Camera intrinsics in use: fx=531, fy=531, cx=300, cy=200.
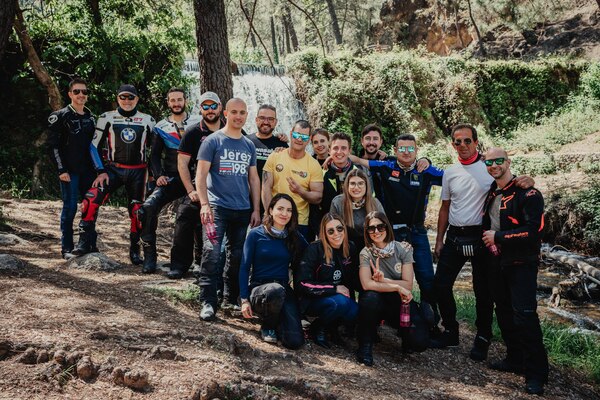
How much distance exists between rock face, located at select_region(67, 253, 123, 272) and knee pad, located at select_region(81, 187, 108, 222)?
44cm

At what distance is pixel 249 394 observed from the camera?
339cm

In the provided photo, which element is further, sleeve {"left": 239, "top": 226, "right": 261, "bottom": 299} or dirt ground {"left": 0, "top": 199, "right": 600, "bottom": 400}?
sleeve {"left": 239, "top": 226, "right": 261, "bottom": 299}

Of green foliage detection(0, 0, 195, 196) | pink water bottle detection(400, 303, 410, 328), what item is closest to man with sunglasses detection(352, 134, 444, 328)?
pink water bottle detection(400, 303, 410, 328)

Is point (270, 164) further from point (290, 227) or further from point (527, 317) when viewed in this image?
point (527, 317)

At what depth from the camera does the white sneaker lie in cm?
460

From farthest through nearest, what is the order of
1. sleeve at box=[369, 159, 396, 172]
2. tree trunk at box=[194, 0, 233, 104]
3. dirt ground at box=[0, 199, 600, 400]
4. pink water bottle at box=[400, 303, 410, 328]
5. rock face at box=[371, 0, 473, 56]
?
1. rock face at box=[371, 0, 473, 56]
2. tree trunk at box=[194, 0, 233, 104]
3. sleeve at box=[369, 159, 396, 172]
4. pink water bottle at box=[400, 303, 410, 328]
5. dirt ground at box=[0, 199, 600, 400]

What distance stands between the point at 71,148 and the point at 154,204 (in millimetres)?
1168

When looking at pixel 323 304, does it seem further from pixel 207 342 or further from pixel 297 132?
pixel 297 132

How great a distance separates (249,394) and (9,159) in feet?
37.5

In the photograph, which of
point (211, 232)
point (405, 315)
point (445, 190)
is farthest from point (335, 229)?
point (445, 190)

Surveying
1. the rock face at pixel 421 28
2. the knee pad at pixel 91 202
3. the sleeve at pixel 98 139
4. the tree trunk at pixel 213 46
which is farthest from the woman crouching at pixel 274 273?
the rock face at pixel 421 28

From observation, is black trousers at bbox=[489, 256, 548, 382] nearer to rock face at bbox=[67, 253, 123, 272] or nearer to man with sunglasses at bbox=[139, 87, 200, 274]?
man with sunglasses at bbox=[139, 87, 200, 274]

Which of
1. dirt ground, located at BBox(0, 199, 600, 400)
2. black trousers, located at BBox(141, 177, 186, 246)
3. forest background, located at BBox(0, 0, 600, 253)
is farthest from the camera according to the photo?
forest background, located at BBox(0, 0, 600, 253)

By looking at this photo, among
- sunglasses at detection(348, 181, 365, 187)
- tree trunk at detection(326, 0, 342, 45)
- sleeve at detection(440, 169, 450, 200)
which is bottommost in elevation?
sleeve at detection(440, 169, 450, 200)
